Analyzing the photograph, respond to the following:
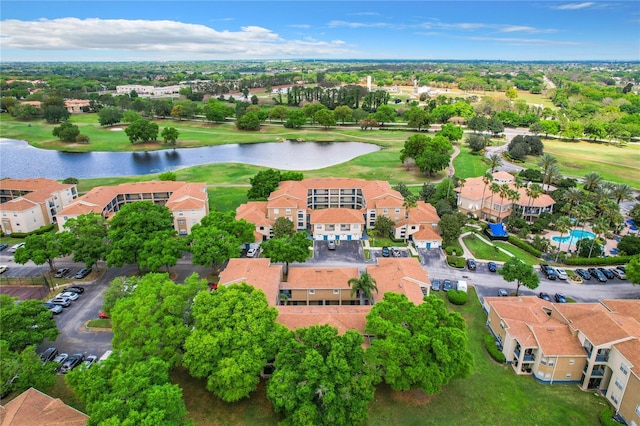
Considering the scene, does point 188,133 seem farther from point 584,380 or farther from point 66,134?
point 584,380

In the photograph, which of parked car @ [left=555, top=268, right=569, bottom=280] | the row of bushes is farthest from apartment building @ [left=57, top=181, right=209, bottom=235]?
parked car @ [left=555, top=268, right=569, bottom=280]

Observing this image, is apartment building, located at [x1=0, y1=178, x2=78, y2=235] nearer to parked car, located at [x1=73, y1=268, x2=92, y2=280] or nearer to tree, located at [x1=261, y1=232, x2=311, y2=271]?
parked car, located at [x1=73, y1=268, x2=92, y2=280]

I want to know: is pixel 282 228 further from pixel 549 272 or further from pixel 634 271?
pixel 634 271

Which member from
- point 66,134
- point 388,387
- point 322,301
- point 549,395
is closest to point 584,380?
point 549,395

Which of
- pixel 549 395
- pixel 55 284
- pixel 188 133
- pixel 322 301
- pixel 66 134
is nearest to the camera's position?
pixel 549 395

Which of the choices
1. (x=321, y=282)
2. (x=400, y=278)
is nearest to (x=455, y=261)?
(x=400, y=278)

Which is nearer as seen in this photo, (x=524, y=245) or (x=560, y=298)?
(x=560, y=298)
